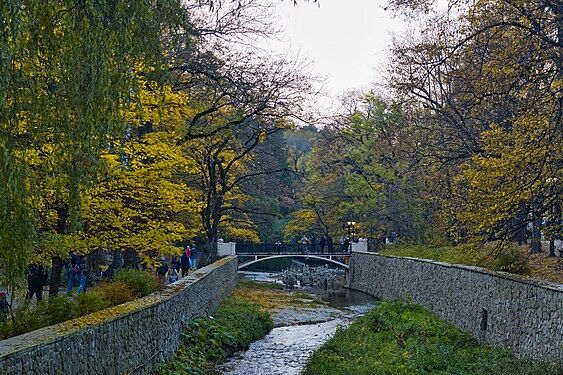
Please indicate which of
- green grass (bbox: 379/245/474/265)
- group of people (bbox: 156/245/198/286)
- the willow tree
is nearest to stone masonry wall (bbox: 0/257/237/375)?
the willow tree

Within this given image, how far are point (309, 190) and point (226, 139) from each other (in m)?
24.9

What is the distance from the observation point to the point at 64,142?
28.2 ft

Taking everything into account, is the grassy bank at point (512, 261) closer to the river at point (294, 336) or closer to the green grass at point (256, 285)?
the river at point (294, 336)

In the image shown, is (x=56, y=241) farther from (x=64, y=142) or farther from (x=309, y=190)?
(x=309, y=190)

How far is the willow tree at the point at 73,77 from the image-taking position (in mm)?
7676

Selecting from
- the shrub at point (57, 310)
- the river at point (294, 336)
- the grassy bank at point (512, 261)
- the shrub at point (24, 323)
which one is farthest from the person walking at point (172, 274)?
the shrub at point (24, 323)

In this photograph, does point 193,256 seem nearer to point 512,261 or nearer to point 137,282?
point 137,282

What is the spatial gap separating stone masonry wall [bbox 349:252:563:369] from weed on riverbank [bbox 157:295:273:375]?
581 cm

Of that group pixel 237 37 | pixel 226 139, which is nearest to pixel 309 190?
pixel 226 139

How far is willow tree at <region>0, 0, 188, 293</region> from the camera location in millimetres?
7676

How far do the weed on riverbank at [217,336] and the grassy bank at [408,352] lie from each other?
2355 millimetres

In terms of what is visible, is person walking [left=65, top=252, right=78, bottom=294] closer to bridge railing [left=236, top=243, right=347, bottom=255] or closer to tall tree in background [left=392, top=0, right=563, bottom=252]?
tall tree in background [left=392, top=0, right=563, bottom=252]

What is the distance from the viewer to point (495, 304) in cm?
1531

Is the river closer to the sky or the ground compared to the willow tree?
closer to the ground
